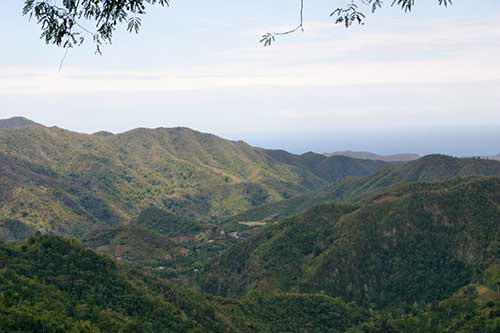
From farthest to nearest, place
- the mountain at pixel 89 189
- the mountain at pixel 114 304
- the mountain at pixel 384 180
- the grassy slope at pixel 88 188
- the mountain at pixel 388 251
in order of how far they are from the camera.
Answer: the grassy slope at pixel 88 188, the mountain at pixel 89 189, the mountain at pixel 384 180, the mountain at pixel 388 251, the mountain at pixel 114 304

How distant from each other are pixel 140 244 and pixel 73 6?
86341mm

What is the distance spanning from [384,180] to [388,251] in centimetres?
6916

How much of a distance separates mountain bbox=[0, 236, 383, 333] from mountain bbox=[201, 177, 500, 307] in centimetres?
861

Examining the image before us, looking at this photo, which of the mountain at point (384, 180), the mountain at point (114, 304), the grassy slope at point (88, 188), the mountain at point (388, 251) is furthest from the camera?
the grassy slope at point (88, 188)

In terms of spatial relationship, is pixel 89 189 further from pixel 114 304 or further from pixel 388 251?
pixel 114 304

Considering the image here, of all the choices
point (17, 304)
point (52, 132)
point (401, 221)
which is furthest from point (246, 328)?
point (52, 132)

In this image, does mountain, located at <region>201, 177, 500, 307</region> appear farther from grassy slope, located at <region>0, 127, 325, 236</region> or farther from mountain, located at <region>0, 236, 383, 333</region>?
grassy slope, located at <region>0, 127, 325, 236</region>

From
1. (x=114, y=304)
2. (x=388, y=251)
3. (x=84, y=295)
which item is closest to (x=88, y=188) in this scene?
(x=388, y=251)

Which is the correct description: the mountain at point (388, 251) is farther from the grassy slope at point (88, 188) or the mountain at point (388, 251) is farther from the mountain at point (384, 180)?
the grassy slope at point (88, 188)

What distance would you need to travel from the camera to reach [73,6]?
12.9m

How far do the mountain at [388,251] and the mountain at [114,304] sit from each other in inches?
339

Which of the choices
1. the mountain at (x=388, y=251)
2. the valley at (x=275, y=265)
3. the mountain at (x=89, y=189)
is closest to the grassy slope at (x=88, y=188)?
the mountain at (x=89, y=189)

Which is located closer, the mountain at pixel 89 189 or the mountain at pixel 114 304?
the mountain at pixel 114 304

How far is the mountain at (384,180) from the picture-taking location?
123875 mm
